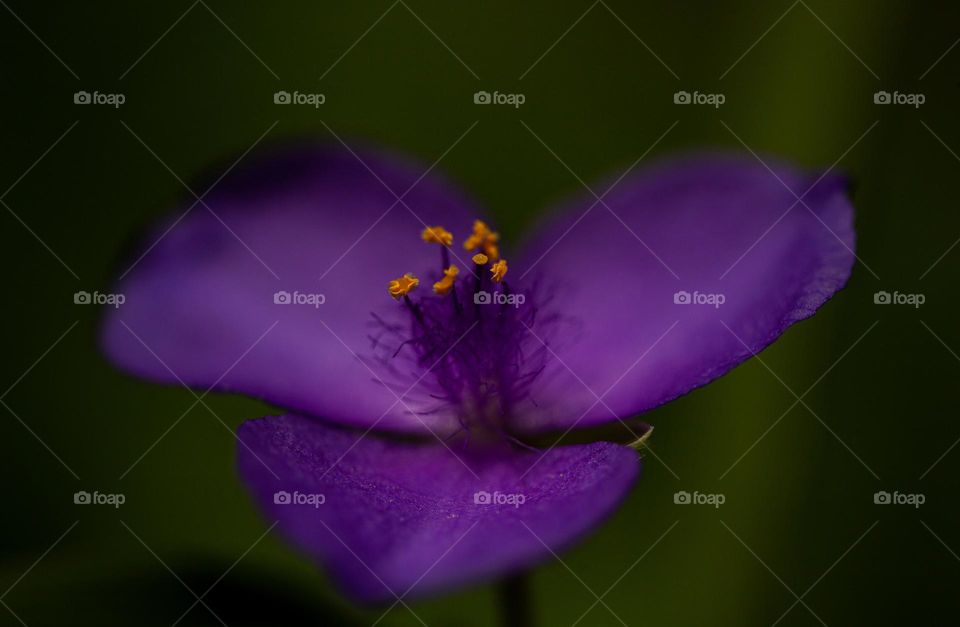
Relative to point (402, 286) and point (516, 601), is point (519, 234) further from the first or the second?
point (516, 601)

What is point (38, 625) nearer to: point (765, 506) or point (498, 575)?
point (498, 575)

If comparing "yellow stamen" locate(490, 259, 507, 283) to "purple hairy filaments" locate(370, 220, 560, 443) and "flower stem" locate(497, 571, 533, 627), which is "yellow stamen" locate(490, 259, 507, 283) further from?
"flower stem" locate(497, 571, 533, 627)

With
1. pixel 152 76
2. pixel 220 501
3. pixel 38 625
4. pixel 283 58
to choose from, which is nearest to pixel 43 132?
pixel 152 76

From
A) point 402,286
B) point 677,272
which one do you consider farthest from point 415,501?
point 677,272

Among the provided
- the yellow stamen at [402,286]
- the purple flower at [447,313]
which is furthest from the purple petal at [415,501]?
the yellow stamen at [402,286]

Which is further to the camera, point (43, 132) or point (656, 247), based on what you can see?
point (43, 132)

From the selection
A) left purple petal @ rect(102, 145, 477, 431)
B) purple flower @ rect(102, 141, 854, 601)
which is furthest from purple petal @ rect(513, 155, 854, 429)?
left purple petal @ rect(102, 145, 477, 431)
